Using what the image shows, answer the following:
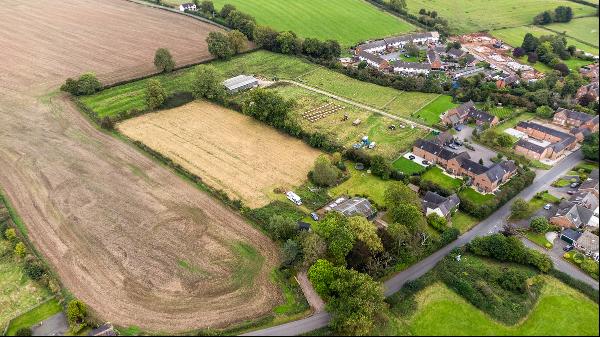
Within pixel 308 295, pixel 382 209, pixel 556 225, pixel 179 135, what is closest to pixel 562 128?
pixel 556 225

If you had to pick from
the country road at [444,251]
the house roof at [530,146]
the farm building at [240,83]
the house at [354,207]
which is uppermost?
the farm building at [240,83]

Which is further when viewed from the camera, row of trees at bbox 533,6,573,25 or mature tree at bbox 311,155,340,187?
row of trees at bbox 533,6,573,25

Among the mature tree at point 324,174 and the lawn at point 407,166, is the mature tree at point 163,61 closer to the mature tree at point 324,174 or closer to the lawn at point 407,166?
the mature tree at point 324,174

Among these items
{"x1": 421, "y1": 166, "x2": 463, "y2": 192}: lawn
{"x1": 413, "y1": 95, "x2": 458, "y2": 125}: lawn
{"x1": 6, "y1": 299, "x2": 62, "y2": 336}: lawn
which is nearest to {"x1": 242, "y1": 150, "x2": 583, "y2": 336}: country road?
{"x1": 421, "y1": 166, "x2": 463, "y2": 192}: lawn

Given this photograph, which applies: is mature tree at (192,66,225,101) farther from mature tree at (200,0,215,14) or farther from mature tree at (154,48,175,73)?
mature tree at (200,0,215,14)

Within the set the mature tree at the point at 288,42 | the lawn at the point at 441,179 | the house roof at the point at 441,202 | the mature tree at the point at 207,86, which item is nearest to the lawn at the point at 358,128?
the lawn at the point at 441,179

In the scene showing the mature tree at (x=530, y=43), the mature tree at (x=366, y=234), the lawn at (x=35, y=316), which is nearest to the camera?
the lawn at (x=35, y=316)
